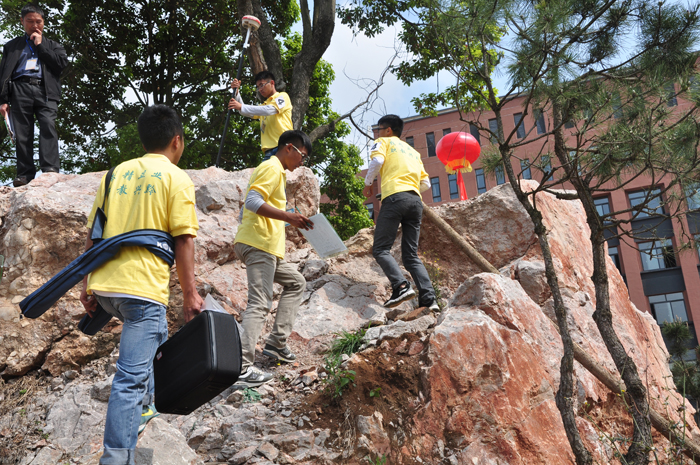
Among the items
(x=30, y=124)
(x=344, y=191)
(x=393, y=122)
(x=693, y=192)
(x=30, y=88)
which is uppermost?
(x=344, y=191)

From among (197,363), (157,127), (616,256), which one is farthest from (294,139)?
(616,256)

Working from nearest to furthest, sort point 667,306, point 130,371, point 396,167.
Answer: point 130,371 < point 396,167 < point 667,306

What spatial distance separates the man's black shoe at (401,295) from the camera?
5035 mm

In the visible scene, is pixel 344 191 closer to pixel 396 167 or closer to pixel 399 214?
pixel 396 167

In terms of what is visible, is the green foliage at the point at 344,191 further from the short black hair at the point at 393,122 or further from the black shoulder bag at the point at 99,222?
the black shoulder bag at the point at 99,222

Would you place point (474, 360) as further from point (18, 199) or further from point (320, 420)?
point (18, 199)

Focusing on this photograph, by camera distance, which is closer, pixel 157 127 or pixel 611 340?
pixel 157 127

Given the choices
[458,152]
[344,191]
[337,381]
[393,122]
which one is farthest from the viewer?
[344,191]

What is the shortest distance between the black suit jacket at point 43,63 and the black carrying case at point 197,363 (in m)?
4.72

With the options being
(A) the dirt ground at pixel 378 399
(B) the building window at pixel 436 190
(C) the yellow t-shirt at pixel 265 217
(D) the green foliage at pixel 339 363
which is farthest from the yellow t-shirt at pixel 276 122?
(B) the building window at pixel 436 190

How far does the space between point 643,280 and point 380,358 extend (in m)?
24.0

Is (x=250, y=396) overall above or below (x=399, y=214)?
below

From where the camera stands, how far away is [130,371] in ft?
7.48

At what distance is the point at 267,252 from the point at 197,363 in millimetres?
1822
